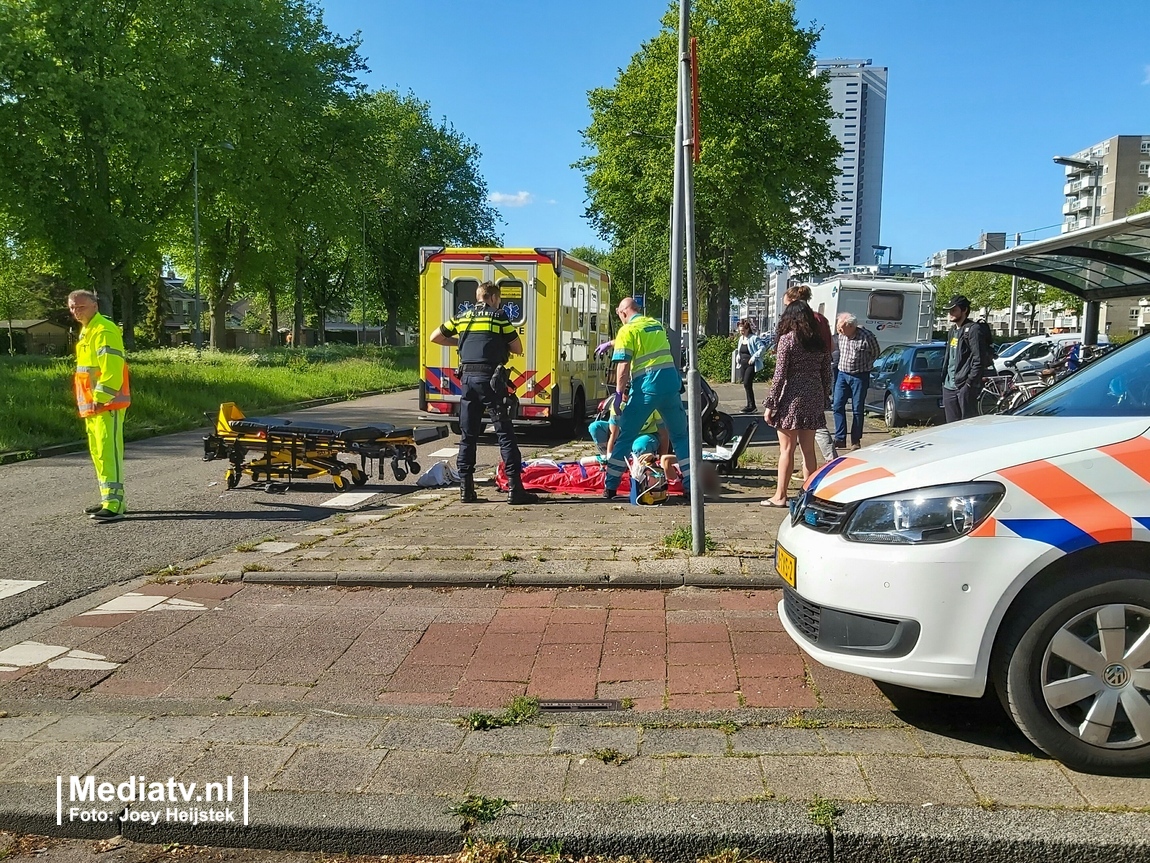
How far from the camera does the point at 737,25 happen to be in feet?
117

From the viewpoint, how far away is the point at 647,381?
8156 mm

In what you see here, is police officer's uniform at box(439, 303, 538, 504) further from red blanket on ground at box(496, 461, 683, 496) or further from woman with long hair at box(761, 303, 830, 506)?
woman with long hair at box(761, 303, 830, 506)

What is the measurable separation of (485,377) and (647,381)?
57.0 inches

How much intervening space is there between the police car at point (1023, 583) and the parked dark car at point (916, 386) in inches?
531

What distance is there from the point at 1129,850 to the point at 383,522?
590 cm

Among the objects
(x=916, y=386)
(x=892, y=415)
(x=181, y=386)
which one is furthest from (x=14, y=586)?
(x=181, y=386)

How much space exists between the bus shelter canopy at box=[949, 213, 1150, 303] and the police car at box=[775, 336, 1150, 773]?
12.4 feet

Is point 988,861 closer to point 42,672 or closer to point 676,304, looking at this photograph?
point 42,672

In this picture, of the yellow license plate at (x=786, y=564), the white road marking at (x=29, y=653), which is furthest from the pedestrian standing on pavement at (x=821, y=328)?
the white road marking at (x=29, y=653)

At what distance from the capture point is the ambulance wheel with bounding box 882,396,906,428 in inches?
653

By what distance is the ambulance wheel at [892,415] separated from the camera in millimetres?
16594

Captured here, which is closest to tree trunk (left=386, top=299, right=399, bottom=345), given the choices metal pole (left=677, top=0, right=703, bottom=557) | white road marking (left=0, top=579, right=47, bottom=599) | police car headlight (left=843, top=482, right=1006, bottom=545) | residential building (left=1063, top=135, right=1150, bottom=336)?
white road marking (left=0, top=579, right=47, bottom=599)

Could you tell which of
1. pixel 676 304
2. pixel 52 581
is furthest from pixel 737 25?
pixel 52 581

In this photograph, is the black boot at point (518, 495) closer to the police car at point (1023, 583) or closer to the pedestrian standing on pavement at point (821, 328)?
the pedestrian standing on pavement at point (821, 328)
